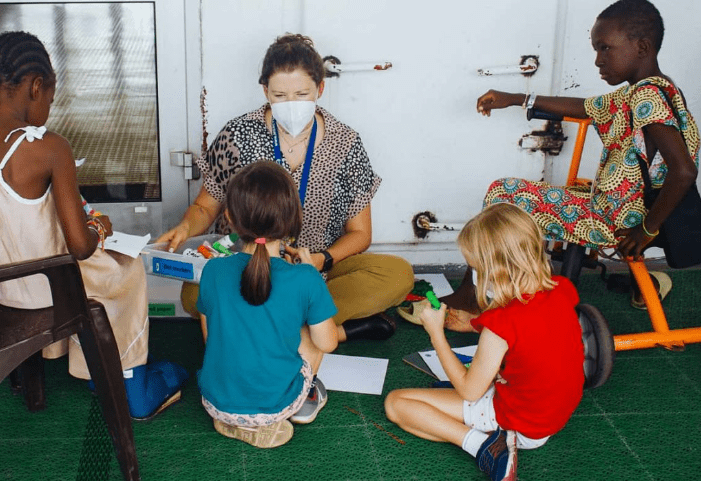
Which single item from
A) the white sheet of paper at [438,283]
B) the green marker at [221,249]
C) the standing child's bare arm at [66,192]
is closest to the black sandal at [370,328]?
the white sheet of paper at [438,283]

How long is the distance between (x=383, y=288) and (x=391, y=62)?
A: 1.03 metres

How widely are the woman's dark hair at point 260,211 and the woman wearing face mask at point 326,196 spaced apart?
24.9 inches

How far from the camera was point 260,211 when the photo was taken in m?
1.86

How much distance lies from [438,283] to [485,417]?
1246 millimetres

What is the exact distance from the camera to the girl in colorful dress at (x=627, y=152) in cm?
237

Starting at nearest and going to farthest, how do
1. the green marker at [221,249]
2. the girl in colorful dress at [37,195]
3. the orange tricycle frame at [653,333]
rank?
the girl in colorful dress at [37,195], the green marker at [221,249], the orange tricycle frame at [653,333]

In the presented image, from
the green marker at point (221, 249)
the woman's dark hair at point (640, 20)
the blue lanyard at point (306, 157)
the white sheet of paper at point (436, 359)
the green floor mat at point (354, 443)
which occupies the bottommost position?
the green floor mat at point (354, 443)

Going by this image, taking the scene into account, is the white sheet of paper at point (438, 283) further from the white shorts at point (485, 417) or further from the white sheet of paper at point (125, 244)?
the white sheet of paper at point (125, 244)

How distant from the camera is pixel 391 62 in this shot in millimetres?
3109

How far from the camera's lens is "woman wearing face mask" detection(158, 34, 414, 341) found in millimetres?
2607

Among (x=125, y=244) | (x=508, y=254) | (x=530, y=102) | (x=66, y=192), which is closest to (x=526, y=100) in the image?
(x=530, y=102)

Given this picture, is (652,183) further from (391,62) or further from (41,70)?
(41,70)

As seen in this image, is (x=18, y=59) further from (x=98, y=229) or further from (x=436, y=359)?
(x=436, y=359)

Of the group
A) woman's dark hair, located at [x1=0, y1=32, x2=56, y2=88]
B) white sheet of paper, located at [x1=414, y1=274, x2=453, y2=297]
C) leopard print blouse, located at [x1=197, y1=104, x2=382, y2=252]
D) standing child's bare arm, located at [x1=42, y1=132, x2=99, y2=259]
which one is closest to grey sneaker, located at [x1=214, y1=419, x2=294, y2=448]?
standing child's bare arm, located at [x1=42, y1=132, x2=99, y2=259]
